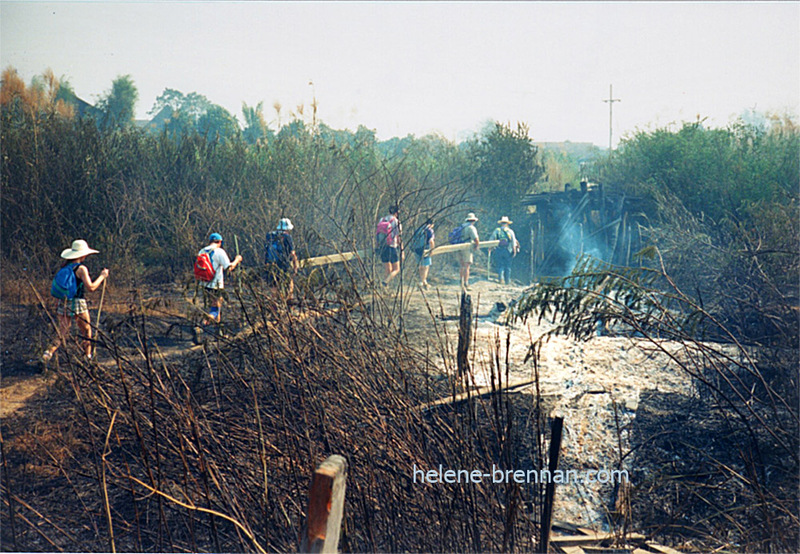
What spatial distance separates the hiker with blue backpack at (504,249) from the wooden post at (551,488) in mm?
8859

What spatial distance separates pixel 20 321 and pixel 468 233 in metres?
6.95

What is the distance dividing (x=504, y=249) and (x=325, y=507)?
34.1 feet

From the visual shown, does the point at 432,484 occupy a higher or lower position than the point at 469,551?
higher

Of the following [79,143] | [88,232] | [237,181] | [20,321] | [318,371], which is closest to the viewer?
[318,371]

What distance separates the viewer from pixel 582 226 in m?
14.3

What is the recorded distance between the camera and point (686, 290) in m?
8.46

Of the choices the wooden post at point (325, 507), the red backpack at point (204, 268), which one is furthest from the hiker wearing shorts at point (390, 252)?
the wooden post at point (325, 507)

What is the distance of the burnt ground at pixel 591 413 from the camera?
385 centimetres

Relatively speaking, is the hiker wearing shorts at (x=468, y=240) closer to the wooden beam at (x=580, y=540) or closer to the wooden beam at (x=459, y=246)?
the wooden beam at (x=459, y=246)

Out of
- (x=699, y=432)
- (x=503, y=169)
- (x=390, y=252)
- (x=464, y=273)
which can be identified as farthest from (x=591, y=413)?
(x=503, y=169)

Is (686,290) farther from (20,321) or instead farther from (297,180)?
(20,321)

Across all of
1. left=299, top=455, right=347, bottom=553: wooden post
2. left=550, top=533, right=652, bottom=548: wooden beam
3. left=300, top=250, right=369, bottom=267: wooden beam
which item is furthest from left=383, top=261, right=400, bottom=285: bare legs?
left=299, top=455, right=347, bottom=553: wooden post

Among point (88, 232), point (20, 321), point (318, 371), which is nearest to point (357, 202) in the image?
point (88, 232)

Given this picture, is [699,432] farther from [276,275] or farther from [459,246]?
[459,246]
